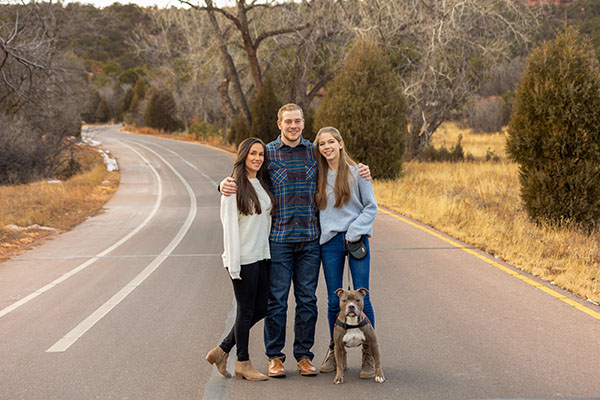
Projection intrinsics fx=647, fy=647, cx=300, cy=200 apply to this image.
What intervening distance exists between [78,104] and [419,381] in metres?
29.2

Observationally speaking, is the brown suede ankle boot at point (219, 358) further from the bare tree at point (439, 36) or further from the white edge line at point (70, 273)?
the bare tree at point (439, 36)

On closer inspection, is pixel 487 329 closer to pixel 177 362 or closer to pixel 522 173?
pixel 177 362

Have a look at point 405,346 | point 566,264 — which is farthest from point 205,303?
point 566,264

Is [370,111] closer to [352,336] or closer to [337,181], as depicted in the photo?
[337,181]

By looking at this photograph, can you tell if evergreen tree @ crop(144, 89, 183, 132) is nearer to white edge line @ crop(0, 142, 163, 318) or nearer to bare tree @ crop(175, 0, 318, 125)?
bare tree @ crop(175, 0, 318, 125)

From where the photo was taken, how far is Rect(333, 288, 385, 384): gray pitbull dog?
4680mm

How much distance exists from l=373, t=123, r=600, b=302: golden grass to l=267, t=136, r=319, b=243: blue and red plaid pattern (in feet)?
12.8

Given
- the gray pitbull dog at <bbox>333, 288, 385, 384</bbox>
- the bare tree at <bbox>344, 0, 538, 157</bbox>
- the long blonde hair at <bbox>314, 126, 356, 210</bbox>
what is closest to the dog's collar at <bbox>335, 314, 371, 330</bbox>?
the gray pitbull dog at <bbox>333, 288, 385, 384</bbox>

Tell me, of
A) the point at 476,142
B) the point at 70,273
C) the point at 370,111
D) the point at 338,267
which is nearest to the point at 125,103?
the point at 476,142

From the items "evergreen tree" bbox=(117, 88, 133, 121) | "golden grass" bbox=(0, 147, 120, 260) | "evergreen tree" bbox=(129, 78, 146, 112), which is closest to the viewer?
"golden grass" bbox=(0, 147, 120, 260)

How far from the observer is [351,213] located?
4980 mm

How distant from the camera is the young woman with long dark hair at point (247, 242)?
479 centimetres

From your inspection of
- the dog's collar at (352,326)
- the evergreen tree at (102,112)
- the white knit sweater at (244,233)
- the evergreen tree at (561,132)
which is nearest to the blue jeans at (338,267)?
the dog's collar at (352,326)

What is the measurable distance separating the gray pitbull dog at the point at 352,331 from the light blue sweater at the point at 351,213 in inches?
17.7
